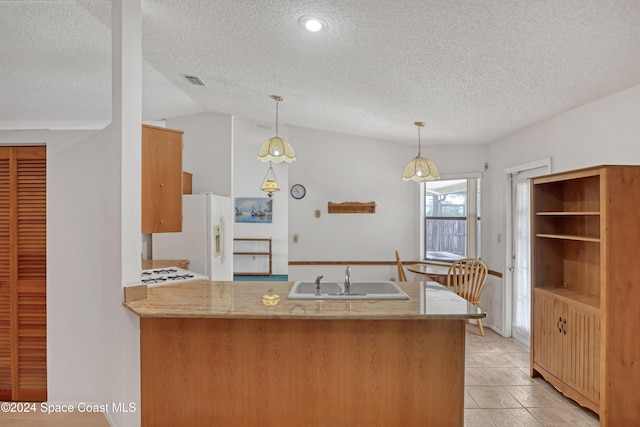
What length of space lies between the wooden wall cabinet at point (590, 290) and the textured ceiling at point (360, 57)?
32.1 inches

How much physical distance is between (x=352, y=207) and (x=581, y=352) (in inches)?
128

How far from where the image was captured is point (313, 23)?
7.80 ft

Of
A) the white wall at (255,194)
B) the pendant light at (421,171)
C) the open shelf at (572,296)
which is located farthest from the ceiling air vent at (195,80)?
the white wall at (255,194)

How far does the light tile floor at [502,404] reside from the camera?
7.83ft

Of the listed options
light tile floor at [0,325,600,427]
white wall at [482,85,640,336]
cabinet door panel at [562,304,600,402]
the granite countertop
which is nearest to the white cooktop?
the granite countertop

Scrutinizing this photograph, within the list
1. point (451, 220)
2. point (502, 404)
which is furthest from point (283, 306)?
point (451, 220)

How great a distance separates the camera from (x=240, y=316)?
1.87m

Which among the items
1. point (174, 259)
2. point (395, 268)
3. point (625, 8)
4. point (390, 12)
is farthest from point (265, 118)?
point (625, 8)

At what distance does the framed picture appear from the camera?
27.9ft

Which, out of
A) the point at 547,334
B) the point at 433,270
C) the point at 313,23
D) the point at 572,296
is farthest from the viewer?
the point at 433,270

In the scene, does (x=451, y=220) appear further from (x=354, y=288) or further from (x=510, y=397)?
(x=354, y=288)

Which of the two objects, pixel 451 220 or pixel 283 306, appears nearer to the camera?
pixel 283 306

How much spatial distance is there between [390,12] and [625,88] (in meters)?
1.99

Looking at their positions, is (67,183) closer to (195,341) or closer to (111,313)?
(111,313)
